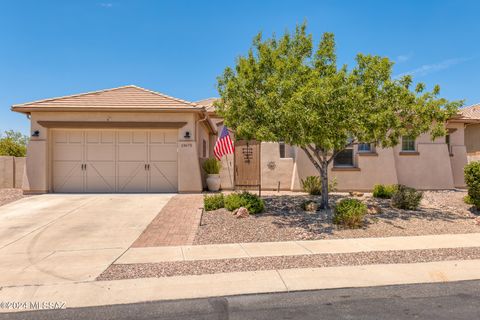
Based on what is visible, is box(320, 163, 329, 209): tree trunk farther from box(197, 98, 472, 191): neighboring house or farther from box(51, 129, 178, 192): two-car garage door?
box(51, 129, 178, 192): two-car garage door

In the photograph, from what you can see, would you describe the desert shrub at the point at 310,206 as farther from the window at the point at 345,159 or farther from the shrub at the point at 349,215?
the window at the point at 345,159

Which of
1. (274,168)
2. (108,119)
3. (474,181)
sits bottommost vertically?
(474,181)

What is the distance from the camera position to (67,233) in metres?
8.90

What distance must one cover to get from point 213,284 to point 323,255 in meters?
2.80

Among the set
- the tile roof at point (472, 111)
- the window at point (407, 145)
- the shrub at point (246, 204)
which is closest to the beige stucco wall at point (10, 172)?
the shrub at point (246, 204)

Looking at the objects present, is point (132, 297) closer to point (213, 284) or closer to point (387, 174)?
point (213, 284)

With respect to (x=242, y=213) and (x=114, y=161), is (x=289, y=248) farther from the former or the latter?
(x=114, y=161)

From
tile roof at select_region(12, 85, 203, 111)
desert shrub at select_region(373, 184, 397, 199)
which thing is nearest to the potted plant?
tile roof at select_region(12, 85, 203, 111)

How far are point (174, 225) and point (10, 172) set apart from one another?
13.7 m

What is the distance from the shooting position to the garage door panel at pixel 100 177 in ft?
50.9

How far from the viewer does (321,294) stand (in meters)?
5.04

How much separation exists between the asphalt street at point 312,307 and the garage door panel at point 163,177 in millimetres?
11312

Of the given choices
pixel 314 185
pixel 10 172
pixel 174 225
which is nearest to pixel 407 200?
pixel 314 185

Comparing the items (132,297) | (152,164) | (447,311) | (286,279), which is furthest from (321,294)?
(152,164)
